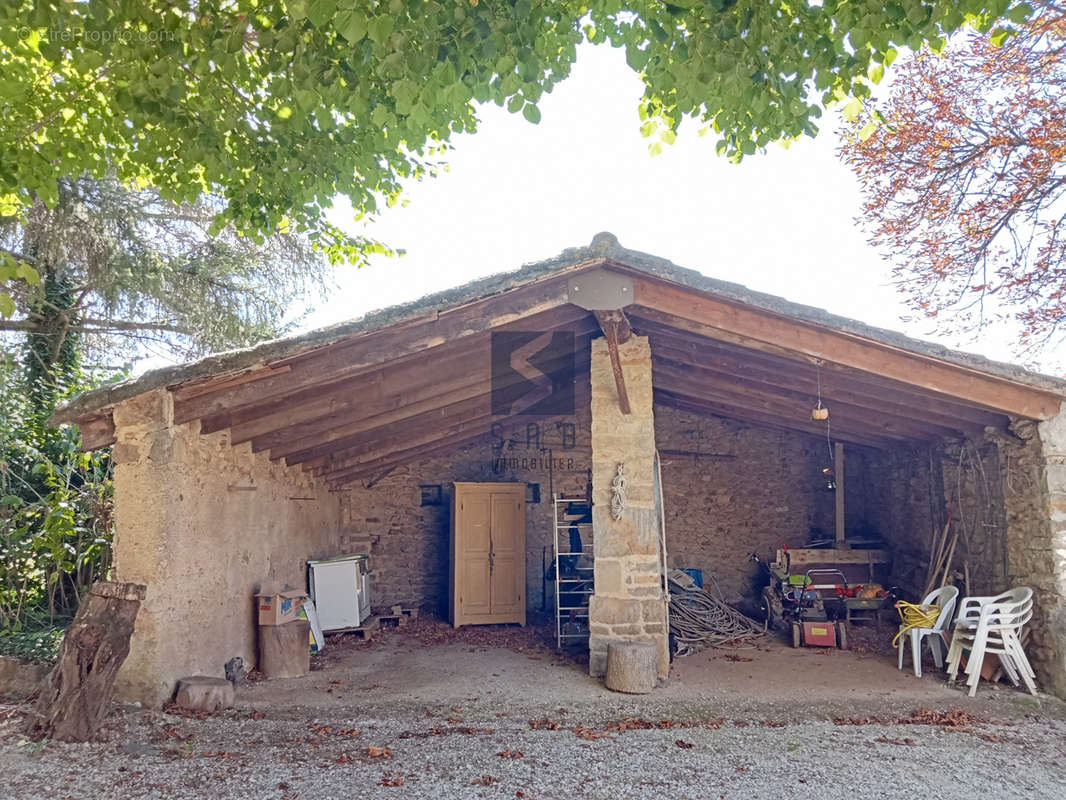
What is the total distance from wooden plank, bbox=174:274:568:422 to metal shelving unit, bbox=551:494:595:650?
3.33 m

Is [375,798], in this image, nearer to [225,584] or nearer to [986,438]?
[225,584]

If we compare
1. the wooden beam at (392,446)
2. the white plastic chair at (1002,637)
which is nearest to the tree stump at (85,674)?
the wooden beam at (392,446)

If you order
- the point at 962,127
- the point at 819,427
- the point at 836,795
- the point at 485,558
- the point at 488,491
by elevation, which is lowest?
the point at 836,795

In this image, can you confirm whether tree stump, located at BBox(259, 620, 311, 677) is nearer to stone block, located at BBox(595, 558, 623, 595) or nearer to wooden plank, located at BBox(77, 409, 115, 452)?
wooden plank, located at BBox(77, 409, 115, 452)

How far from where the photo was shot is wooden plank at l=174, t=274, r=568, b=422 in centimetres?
527

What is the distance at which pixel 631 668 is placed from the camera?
18.9 feet

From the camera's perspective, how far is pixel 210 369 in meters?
5.02

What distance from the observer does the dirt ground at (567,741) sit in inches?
157

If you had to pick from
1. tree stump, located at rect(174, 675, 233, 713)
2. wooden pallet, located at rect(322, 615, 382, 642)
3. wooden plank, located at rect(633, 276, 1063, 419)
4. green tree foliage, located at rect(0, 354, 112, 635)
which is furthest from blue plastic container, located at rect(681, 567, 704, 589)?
green tree foliage, located at rect(0, 354, 112, 635)

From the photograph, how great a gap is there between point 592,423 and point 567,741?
2.53 metres

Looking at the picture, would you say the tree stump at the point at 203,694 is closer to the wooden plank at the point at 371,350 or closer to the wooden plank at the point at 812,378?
the wooden plank at the point at 371,350

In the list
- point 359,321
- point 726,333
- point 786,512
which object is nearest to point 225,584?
point 359,321

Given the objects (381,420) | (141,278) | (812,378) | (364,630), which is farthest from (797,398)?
(141,278)

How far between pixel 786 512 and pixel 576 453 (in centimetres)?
306
